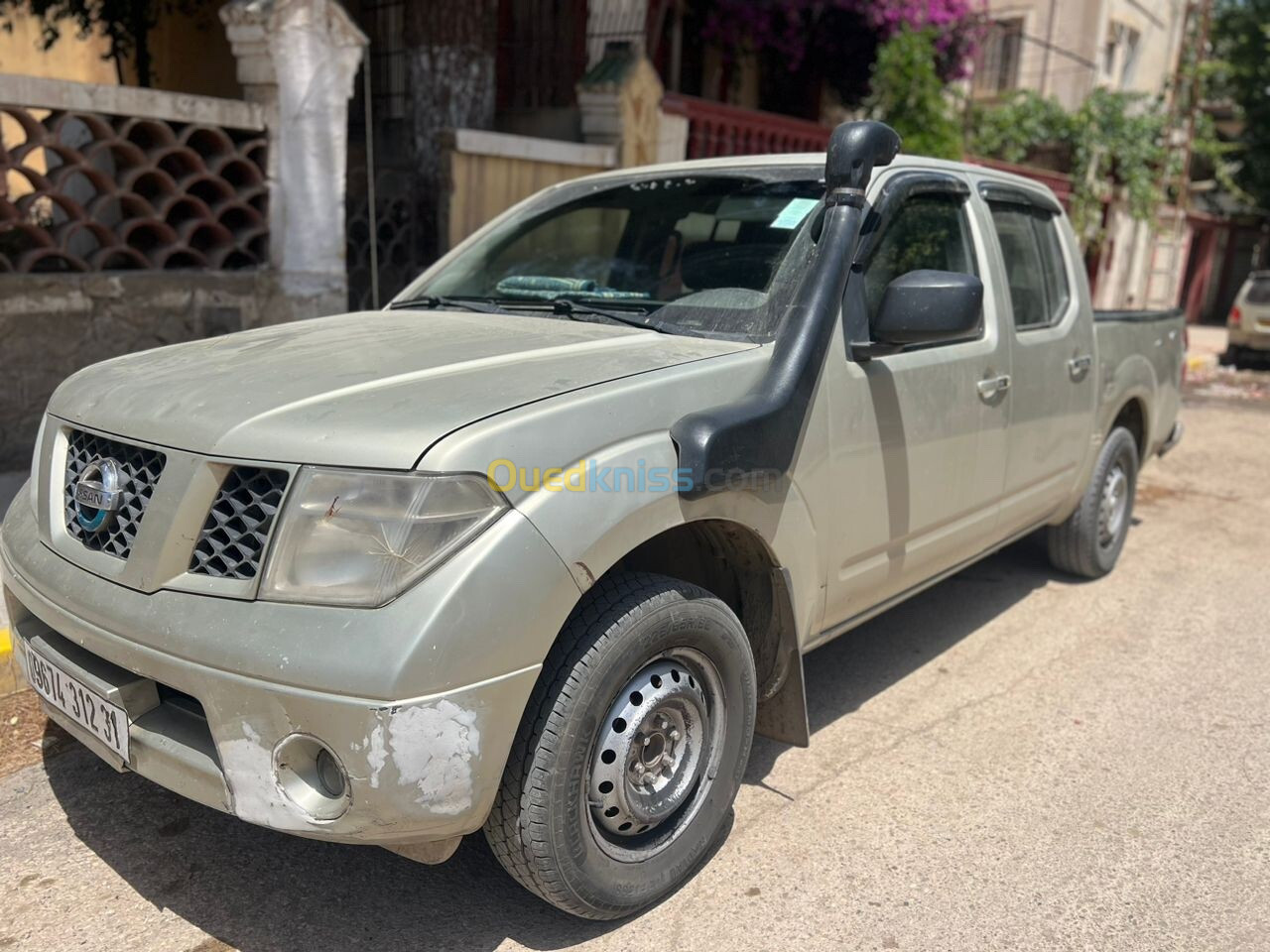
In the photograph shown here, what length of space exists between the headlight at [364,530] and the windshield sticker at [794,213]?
1590mm

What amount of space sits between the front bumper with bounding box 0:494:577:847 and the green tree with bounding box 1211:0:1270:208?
2360 cm

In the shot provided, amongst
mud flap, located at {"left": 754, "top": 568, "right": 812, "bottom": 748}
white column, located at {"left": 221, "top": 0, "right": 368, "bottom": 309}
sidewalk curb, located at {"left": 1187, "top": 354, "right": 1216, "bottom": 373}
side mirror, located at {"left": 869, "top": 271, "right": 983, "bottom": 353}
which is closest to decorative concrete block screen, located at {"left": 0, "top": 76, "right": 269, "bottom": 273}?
white column, located at {"left": 221, "top": 0, "right": 368, "bottom": 309}

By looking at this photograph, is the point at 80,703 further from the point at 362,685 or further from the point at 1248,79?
the point at 1248,79

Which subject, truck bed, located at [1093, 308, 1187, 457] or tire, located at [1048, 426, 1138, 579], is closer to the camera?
truck bed, located at [1093, 308, 1187, 457]

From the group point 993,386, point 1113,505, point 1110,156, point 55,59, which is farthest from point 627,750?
point 1110,156

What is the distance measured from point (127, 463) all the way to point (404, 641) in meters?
0.88

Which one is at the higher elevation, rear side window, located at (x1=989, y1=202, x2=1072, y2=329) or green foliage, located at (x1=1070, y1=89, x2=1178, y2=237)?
green foliage, located at (x1=1070, y1=89, x2=1178, y2=237)

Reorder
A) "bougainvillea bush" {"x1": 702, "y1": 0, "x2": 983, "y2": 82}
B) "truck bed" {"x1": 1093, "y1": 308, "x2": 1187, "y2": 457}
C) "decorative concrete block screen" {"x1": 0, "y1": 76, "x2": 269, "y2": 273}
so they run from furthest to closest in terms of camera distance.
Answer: "bougainvillea bush" {"x1": 702, "y1": 0, "x2": 983, "y2": 82} < "decorative concrete block screen" {"x1": 0, "y1": 76, "x2": 269, "y2": 273} < "truck bed" {"x1": 1093, "y1": 308, "x2": 1187, "y2": 457}

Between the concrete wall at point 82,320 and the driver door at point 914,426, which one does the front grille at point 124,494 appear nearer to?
the driver door at point 914,426

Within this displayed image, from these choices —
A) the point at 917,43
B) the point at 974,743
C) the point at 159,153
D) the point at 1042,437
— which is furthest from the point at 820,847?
the point at 917,43

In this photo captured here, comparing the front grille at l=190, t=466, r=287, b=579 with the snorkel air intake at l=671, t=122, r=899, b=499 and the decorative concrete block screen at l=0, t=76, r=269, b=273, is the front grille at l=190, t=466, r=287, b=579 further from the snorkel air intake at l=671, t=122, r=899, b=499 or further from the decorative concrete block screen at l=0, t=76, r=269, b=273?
the decorative concrete block screen at l=0, t=76, r=269, b=273

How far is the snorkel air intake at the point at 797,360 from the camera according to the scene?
2.52 metres

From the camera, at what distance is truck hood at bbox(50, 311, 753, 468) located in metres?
2.20

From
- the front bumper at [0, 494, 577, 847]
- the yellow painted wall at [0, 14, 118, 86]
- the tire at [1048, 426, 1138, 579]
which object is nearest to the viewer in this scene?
the front bumper at [0, 494, 577, 847]
